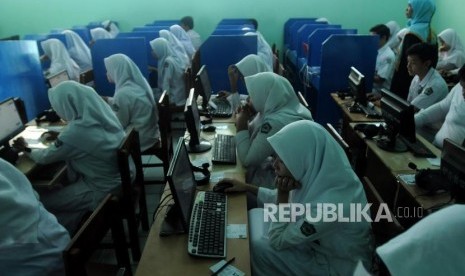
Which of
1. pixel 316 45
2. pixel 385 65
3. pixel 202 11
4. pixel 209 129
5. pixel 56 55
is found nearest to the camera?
pixel 209 129

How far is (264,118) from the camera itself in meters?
2.29

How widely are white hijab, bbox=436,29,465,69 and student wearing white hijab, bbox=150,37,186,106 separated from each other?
3.69 meters

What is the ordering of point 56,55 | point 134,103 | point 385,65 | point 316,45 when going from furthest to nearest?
point 316,45
point 56,55
point 385,65
point 134,103

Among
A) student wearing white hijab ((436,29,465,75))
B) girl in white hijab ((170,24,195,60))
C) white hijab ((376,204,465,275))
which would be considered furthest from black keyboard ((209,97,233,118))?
student wearing white hijab ((436,29,465,75))

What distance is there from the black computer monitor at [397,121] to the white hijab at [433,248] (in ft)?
5.26

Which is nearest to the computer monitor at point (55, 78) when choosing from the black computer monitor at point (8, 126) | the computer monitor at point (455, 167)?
the black computer monitor at point (8, 126)

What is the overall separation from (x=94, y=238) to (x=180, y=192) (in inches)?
14.2

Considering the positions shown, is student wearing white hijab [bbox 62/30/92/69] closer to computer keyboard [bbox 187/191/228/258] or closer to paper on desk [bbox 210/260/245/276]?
computer keyboard [bbox 187/191/228/258]

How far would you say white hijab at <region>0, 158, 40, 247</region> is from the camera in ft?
4.43

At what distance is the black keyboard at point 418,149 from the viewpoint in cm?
235

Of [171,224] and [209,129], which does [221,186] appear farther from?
[209,129]

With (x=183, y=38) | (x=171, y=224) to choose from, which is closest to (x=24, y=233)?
(x=171, y=224)

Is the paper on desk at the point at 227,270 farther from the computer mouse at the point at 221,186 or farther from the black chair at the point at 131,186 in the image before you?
the black chair at the point at 131,186

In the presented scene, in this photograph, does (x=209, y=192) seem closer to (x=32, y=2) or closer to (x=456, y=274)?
(x=456, y=274)
